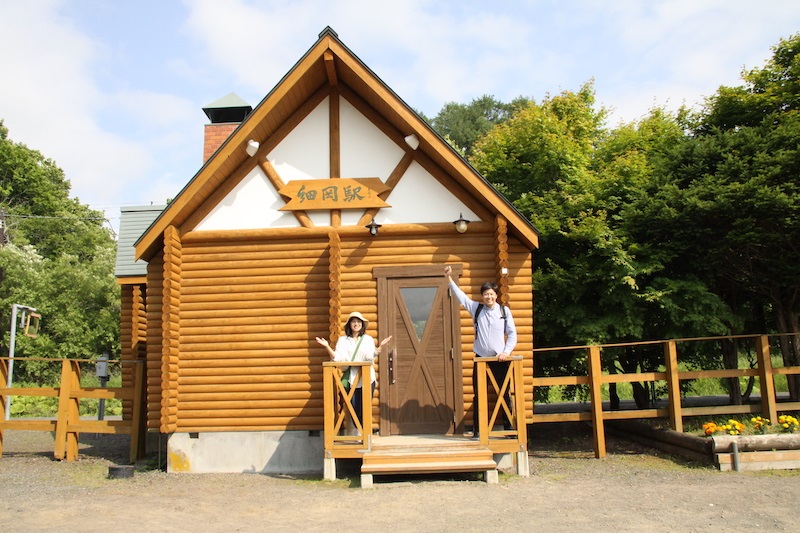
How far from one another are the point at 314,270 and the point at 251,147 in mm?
2091

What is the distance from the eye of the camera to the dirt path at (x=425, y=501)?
639 centimetres

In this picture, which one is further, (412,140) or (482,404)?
(412,140)

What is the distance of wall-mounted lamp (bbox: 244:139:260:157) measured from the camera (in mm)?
9812

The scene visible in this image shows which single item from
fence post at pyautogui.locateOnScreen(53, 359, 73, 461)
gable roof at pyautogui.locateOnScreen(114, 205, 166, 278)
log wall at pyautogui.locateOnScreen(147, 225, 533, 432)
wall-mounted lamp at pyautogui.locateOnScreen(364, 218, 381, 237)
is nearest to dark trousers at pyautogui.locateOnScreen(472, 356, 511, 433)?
log wall at pyautogui.locateOnScreen(147, 225, 533, 432)

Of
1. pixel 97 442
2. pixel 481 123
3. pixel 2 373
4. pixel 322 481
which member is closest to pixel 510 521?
pixel 322 481

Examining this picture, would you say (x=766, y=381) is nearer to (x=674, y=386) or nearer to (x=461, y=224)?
(x=674, y=386)

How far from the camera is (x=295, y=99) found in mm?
9969

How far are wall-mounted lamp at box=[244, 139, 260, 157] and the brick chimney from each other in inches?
163

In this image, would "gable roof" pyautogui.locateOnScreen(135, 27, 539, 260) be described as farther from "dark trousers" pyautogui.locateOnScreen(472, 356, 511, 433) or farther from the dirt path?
the dirt path

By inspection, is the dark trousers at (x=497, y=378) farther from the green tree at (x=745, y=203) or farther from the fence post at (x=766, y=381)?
the green tree at (x=745, y=203)

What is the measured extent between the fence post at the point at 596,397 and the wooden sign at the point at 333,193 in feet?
13.2

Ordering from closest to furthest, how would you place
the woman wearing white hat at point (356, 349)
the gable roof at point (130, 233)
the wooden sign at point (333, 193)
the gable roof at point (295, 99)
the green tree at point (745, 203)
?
the woman wearing white hat at point (356, 349) < the gable roof at point (295, 99) < the wooden sign at point (333, 193) < the green tree at point (745, 203) < the gable roof at point (130, 233)

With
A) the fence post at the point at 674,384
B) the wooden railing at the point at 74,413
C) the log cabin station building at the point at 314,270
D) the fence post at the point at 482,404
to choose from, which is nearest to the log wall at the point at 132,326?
the wooden railing at the point at 74,413

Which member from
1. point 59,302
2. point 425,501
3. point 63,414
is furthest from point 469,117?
point 425,501
